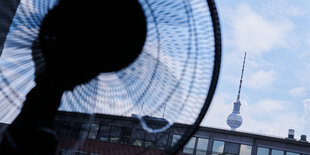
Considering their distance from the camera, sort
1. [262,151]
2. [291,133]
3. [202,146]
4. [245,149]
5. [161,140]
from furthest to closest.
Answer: [291,133] → [202,146] → [245,149] → [262,151] → [161,140]

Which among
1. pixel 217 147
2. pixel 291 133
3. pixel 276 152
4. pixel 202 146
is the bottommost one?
pixel 202 146

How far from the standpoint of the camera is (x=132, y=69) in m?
1.89

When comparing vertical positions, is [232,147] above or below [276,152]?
below

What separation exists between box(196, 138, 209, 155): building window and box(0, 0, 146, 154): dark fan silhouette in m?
16.4

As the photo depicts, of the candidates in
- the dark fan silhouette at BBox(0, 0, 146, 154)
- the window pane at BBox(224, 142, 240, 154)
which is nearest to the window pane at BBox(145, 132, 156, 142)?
the dark fan silhouette at BBox(0, 0, 146, 154)

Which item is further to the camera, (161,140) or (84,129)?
(161,140)

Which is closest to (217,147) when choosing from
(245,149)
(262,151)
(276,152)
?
(245,149)

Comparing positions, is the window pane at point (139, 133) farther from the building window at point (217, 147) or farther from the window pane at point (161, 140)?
the building window at point (217, 147)

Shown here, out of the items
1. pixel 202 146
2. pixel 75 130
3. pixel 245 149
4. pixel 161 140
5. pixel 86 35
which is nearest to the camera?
pixel 86 35

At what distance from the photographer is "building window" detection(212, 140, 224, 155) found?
57.0ft

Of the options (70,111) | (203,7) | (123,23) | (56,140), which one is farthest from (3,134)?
(203,7)

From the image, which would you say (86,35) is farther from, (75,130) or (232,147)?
(232,147)

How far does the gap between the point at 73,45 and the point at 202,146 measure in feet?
54.5

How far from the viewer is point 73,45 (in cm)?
166
